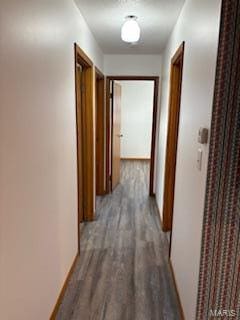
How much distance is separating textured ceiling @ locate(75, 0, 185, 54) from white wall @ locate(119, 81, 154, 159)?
3.24 meters

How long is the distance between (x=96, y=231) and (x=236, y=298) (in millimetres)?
1917

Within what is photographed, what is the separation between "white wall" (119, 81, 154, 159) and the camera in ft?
21.6

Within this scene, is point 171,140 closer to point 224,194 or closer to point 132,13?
point 132,13

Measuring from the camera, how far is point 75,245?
2.38 m

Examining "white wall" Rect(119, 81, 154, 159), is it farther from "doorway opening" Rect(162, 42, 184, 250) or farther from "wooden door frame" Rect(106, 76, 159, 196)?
"doorway opening" Rect(162, 42, 184, 250)

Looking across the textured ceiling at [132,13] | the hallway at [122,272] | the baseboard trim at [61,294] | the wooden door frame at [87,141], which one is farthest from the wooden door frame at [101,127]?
the baseboard trim at [61,294]

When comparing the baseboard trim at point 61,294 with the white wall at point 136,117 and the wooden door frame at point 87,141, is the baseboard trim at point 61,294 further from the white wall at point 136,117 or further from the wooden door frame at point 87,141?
the white wall at point 136,117

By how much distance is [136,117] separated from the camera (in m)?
6.78

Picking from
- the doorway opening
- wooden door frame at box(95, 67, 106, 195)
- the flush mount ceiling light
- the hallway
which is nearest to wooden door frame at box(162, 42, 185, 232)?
the doorway opening

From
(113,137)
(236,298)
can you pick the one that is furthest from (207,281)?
(113,137)

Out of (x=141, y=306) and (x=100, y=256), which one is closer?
(x=141, y=306)

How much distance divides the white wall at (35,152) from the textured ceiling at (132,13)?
31 cm

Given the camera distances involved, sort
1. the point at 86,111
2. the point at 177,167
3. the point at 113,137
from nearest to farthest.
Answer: the point at 177,167 < the point at 86,111 < the point at 113,137

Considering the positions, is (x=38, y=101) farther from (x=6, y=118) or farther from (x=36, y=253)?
(x=36, y=253)
